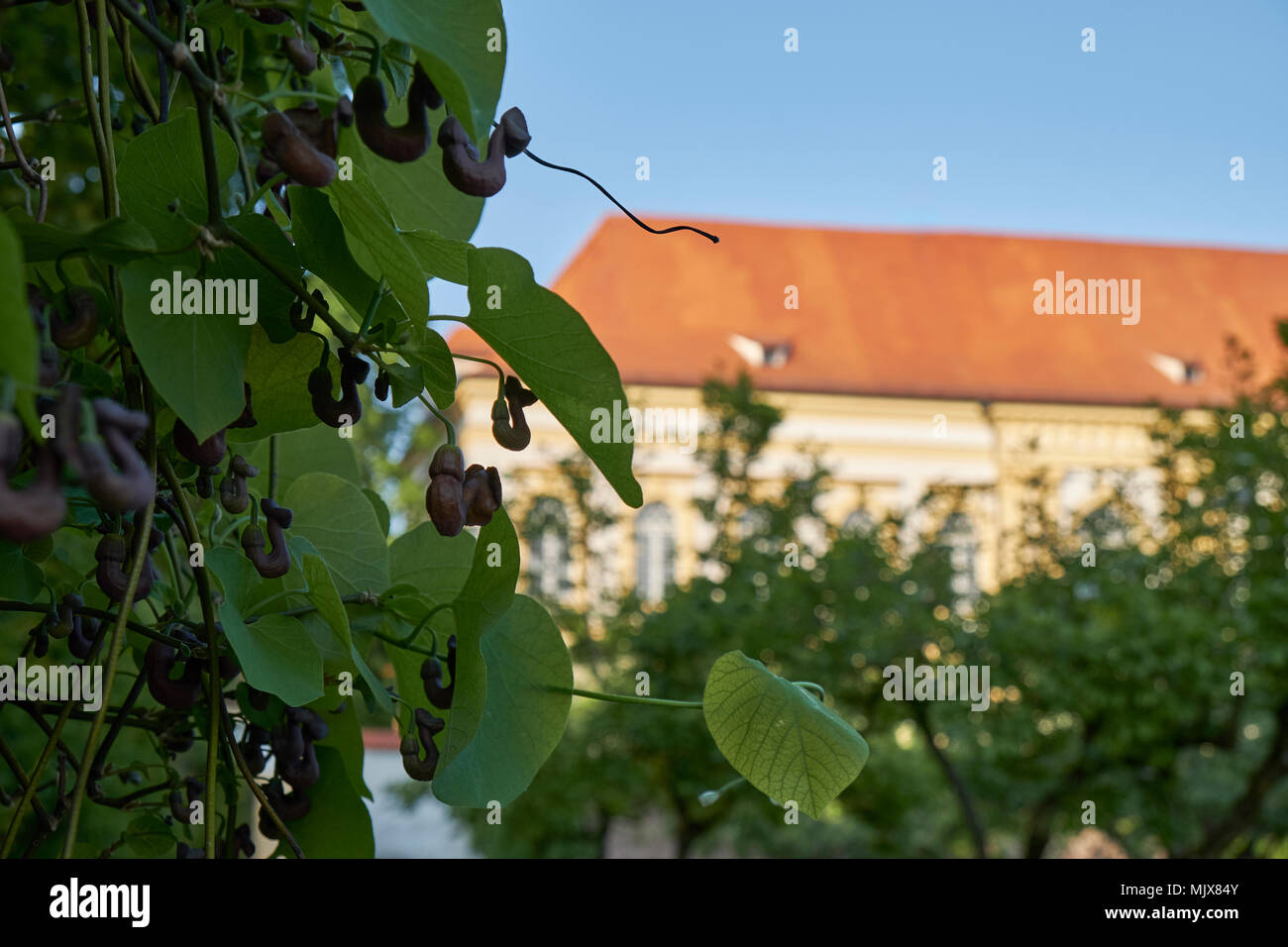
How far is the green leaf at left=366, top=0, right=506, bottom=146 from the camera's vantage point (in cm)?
25

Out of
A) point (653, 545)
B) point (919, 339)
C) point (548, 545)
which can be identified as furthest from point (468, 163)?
point (919, 339)

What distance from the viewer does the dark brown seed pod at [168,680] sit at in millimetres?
375

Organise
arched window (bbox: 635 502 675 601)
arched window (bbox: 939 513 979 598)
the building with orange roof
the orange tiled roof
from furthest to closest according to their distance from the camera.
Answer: the orange tiled roof
the building with orange roof
arched window (bbox: 635 502 675 601)
arched window (bbox: 939 513 979 598)

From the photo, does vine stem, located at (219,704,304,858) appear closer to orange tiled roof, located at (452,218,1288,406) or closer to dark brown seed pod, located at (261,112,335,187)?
dark brown seed pod, located at (261,112,335,187)

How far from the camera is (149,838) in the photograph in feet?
1.51

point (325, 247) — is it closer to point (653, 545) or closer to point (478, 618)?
point (478, 618)

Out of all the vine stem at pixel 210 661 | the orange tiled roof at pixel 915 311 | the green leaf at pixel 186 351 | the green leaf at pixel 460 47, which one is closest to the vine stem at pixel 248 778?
the vine stem at pixel 210 661

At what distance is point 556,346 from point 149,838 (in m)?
0.27

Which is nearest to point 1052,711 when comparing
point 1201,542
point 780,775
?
point 1201,542

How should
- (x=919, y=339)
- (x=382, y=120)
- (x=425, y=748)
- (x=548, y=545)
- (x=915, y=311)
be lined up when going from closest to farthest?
1. (x=382, y=120)
2. (x=425, y=748)
3. (x=548, y=545)
4. (x=919, y=339)
5. (x=915, y=311)

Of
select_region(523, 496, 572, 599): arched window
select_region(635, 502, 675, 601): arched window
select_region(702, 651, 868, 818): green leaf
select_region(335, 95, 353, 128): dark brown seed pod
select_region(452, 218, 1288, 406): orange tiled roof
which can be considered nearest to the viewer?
select_region(335, 95, 353, 128): dark brown seed pod

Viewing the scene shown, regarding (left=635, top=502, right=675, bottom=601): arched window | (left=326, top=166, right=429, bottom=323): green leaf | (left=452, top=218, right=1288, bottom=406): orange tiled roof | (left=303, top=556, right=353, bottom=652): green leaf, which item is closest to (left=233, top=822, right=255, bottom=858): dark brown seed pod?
(left=303, top=556, right=353, bottom=652): green leaf

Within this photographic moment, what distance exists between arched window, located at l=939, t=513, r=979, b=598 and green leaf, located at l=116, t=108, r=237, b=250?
6.89 meters
